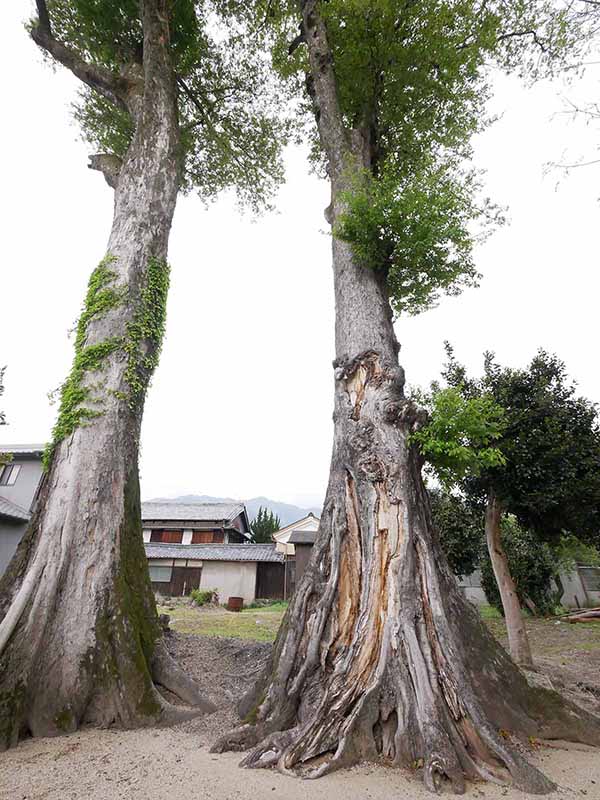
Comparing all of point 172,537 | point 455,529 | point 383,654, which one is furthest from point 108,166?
point 172,537

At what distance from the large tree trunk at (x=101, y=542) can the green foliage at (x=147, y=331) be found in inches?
0.6

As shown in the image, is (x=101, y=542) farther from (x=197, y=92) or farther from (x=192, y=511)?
(x=192, y=511)

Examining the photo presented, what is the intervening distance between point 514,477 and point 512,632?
105 inches

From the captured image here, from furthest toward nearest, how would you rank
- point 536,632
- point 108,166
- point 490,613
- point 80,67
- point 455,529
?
point 490,613, point 455,529, point 536,632, point 80,67, point 108,166

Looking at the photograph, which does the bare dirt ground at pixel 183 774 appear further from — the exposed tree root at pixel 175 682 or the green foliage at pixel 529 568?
the green foliage at pixel 529 568

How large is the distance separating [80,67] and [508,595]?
1182 centimetres

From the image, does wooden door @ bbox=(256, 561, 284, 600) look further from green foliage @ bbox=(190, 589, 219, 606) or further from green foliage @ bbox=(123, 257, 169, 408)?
green foliage @ bbox=(123, 257, 169, 408)

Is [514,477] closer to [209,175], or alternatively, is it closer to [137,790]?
[137,790]

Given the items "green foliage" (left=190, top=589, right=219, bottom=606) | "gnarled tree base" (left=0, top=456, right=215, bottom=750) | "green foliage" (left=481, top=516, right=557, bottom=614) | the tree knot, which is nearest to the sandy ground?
"gnarled tree base" (left=0, top=456, right=215, bottom=750)

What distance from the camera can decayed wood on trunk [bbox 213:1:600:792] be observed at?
240 cm

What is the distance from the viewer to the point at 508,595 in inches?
281

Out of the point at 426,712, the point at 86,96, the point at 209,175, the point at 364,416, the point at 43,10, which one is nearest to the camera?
the point at 426,712

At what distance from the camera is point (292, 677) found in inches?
114

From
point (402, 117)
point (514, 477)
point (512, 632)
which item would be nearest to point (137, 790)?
point (512, 632)
